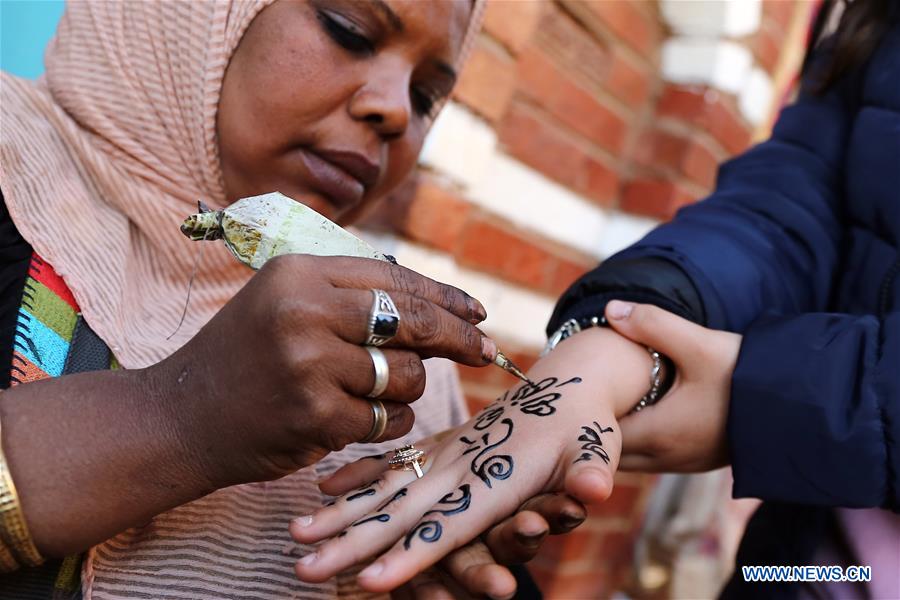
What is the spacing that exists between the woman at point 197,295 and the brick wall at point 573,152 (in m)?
0.25

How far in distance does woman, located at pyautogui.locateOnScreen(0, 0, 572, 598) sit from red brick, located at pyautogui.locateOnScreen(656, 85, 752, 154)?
95cm

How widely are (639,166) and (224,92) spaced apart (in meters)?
1.37

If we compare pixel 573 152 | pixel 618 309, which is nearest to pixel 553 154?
pixel 573 152

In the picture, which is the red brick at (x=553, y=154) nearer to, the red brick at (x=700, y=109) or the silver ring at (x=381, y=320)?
the red brick at (x=700, y=109)

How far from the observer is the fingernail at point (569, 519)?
68 centimetres

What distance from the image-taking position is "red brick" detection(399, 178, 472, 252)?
62.4 inches

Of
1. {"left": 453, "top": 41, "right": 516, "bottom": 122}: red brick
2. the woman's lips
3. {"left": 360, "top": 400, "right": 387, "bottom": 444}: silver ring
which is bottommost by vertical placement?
{"left": 360, "top": 400, "right": 387, "bottom": 444}: silver ring

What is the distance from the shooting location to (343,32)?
3.73 ft

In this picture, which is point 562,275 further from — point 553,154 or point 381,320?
point 381,320

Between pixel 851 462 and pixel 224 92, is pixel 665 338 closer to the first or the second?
pixel 851 462

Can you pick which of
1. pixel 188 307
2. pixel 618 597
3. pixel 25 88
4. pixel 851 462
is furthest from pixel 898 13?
pixel 618 597

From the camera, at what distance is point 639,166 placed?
219cm

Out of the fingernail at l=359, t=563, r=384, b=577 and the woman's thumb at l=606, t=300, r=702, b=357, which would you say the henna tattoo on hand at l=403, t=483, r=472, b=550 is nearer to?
the fingernail at l=359, t=563, r=384, b=577

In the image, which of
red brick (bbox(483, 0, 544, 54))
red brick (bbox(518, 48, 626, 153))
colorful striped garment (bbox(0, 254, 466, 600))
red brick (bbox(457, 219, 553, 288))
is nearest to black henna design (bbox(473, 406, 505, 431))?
colorful striped garment (bbox(0, 254, 466, 600))
